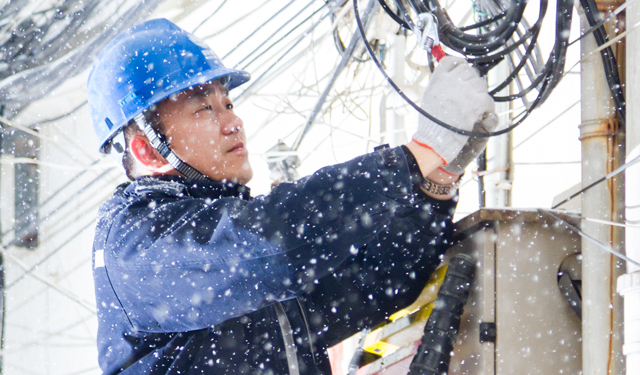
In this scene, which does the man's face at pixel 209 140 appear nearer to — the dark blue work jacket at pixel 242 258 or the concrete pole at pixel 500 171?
the dark blue work jacket at pixel 242 258

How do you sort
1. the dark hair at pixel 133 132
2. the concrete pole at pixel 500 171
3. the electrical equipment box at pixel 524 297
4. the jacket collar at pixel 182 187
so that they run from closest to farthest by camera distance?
the electrical equipment box at pixel 524 297 → the jacket collar at pixel 182 187 → the dark hair at pixel 133 132 → the concrete pole at pixel 500 171

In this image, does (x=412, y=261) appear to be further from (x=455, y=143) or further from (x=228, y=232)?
(x=228, y=232)

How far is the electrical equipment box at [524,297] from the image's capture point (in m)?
1.30

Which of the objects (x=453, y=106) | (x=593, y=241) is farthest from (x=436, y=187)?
(x=593, y=241)

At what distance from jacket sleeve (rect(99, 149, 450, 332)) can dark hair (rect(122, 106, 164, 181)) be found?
485 mm

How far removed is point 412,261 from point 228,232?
647mm

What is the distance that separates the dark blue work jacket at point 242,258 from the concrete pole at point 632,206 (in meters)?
0.41

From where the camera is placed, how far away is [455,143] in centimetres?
127

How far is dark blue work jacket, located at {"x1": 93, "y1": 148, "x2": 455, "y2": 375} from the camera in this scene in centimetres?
117

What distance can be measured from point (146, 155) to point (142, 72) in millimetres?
246

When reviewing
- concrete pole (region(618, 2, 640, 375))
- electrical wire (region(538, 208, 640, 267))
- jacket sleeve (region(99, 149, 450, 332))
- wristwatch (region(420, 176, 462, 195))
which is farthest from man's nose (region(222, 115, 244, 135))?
concrete pole (region(618, 2, 640, 375))

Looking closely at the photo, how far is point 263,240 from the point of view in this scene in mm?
1147

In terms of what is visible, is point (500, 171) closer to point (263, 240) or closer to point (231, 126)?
point (231, 126)

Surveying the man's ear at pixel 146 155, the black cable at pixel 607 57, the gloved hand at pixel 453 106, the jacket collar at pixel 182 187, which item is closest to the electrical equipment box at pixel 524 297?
the gloved hand at pixel 453 106
